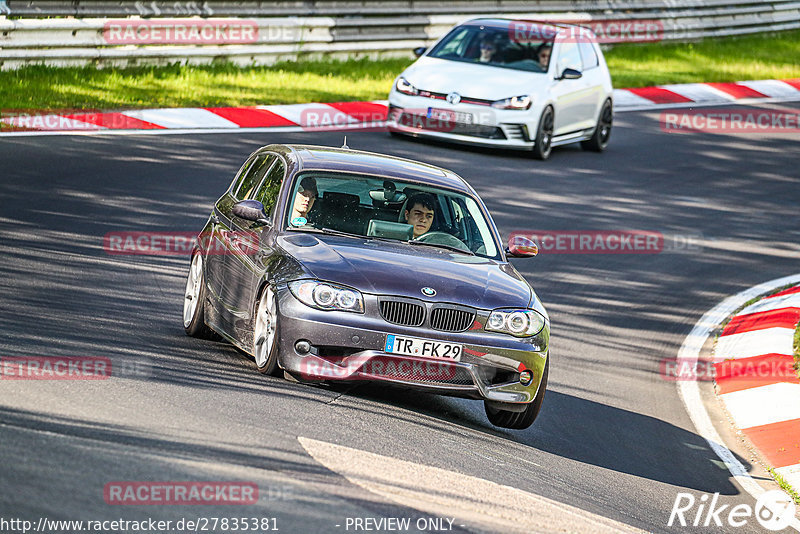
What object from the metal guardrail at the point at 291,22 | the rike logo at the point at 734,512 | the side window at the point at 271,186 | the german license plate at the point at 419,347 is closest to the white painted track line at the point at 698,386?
the rike logo at the point at 734,512

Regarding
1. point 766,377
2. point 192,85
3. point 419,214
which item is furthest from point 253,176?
point 192,85

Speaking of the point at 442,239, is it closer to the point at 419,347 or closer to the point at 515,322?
the point at 515,322

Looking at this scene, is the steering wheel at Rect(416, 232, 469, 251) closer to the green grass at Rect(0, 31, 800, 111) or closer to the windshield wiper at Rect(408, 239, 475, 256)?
the windshield wiper at Rect(408, 239, 475, 256)

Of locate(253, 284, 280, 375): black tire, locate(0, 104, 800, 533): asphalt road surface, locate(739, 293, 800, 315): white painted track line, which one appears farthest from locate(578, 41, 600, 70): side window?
locate(253, 284, 280, 375): black tire

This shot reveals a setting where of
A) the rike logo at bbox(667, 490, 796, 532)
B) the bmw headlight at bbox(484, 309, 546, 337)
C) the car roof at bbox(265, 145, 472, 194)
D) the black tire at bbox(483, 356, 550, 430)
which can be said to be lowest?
the rike logo at bbox(667, 490, 796, 532)

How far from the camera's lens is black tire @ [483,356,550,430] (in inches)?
348

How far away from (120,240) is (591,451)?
548cm

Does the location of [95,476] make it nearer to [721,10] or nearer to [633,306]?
[633,306]

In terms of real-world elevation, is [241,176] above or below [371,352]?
above

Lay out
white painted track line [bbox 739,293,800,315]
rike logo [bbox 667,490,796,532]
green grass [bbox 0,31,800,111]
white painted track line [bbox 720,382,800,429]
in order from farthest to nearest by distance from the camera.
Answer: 1. green grass [bbox 0,31,800,111]
2. white painted track line [bbox 739,293,800,315]
3. white painted track line [bbox 720,382,800,429]
4. rike logo [bbox 667,490,796,532]

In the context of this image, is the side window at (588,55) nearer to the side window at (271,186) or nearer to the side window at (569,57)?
the side window at (569,57)

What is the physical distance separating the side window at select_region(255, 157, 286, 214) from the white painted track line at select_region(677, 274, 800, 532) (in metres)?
3.54

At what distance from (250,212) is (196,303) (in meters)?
1.03

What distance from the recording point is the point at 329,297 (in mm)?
8336
